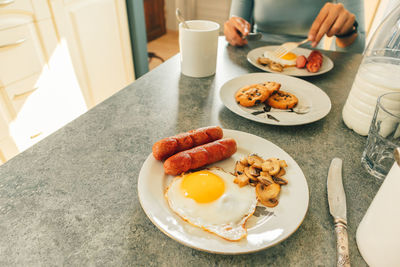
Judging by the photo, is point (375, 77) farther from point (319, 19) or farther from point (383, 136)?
point (319, 19)

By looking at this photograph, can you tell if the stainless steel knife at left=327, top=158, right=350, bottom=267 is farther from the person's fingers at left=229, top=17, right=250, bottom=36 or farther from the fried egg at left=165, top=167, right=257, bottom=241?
the person's fingers at left=229, top=17, right=250, bottom=36

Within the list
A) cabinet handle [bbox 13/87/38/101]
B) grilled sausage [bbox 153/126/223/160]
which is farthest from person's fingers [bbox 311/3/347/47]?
cabinet handle [bbox 13/87/38/101]

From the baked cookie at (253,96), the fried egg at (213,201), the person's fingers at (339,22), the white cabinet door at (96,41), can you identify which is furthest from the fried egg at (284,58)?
the white cabinet door at (96,41)

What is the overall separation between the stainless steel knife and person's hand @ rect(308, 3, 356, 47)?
1042mm

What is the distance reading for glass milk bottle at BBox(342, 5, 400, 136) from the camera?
0.78m

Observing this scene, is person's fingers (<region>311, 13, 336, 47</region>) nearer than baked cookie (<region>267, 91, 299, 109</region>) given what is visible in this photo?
No

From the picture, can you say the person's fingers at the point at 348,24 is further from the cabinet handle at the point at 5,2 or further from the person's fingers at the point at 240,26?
the cabinet handle at the point at 5,2

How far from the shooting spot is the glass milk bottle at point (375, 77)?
78cm

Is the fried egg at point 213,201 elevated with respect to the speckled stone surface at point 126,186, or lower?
elevated

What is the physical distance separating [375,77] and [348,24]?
949 mm

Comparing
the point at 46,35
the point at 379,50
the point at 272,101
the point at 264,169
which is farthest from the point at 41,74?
the point at 379,50

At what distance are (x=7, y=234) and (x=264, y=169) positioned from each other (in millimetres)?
629

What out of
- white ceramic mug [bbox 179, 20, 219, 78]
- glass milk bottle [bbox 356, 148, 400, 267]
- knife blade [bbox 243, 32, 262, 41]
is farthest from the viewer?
knife blade [bbox 243, 32, 262, 41]

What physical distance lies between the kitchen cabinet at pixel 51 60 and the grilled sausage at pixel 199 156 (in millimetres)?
1756
